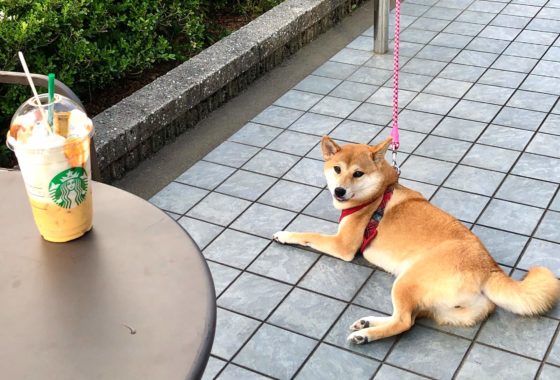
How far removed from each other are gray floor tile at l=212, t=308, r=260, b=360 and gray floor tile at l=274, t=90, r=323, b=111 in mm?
2245

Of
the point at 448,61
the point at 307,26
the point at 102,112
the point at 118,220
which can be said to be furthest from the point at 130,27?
the point at 118,220

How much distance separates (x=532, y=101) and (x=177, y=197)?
254 centimetres

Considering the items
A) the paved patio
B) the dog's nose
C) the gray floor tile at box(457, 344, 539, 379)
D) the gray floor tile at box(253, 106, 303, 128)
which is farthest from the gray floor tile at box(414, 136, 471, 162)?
the gray floor tile at box(457, 344, 539, 379)

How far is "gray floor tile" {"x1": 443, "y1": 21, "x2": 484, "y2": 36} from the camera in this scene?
22.0 feet

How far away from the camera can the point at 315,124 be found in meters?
5.46

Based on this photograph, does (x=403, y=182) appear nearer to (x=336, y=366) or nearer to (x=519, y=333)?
(x=519, y=333)

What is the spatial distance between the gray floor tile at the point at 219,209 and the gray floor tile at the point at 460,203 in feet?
3.53

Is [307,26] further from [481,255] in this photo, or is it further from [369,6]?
[481,255]

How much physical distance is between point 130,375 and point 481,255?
2.15 meters

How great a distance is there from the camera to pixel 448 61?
6.25 m

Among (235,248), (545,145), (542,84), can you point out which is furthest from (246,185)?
(542,84)

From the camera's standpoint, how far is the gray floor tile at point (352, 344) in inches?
139

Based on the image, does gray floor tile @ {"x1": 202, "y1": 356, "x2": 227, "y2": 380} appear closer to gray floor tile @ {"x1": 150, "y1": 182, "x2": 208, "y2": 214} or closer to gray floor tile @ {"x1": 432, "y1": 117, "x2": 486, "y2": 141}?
gray floor tile @ {"x1": 150, "y1": 182, "x2": 208, "y2": 214}

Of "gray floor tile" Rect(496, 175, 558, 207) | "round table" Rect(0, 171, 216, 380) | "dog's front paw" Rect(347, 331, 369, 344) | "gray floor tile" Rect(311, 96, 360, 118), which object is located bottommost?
"gray floor tile" Rect(311, 96, 360, 118)
